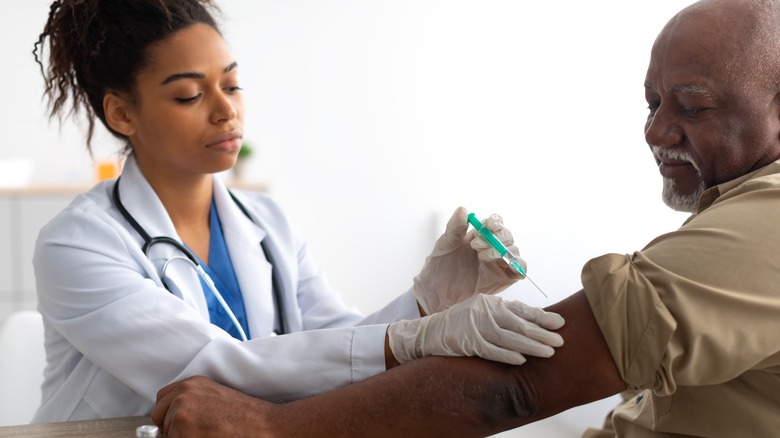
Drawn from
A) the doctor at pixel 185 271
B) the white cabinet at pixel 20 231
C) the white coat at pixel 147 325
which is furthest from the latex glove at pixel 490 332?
the white cabinet at pixel 20 231

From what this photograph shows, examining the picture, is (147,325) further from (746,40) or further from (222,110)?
(746,40)

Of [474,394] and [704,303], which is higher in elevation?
[704,303]

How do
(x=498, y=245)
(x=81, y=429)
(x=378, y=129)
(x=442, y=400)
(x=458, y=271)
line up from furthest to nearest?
(x=378, y=129) < (x=458, y=271) < (x=498, y=245) < (x=81, y=429) < (x=442, y=400)

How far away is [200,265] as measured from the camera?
1.78 metres

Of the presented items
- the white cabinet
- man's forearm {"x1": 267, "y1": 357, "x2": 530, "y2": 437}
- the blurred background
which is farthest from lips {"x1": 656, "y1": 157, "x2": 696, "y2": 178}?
the white cabinet

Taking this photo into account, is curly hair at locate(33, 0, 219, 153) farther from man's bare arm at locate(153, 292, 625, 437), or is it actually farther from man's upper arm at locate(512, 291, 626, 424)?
man's upper arm at locate(512, 291, 626, 424)

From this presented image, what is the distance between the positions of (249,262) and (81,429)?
0.69 m

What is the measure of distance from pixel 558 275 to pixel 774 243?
2040 millimetres

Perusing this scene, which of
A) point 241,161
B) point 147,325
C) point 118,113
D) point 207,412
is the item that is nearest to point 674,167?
point 207,412

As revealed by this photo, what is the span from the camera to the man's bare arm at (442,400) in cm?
112

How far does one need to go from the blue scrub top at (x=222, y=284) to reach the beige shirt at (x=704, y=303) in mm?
929

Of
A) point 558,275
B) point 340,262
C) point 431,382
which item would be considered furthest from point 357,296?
point 431,382

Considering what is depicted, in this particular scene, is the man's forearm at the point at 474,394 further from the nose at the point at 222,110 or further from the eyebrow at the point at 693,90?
the nose at the point at 222,110

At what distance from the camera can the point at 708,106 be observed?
1.24m
